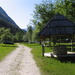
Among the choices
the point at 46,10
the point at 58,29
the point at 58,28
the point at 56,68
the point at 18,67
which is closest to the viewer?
the point at 56,68

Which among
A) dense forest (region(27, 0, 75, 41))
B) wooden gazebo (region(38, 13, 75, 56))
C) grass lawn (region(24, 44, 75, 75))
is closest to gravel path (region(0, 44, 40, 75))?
grass lawn (region(24, 44, 75, 75))

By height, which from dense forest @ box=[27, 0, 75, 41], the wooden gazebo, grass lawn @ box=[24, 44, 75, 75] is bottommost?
grass lawn @ box=[24, 44, 75, 75]

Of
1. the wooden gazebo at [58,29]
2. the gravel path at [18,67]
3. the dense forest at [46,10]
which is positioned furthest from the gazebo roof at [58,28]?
the dense forest at [46,10]

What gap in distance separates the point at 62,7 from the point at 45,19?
22.8 ft

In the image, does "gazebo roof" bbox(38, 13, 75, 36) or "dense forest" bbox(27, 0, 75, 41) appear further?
"dense forest" bbox(27, 0, 75, 41)

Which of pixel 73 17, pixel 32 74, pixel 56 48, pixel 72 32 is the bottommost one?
pixel 32 74

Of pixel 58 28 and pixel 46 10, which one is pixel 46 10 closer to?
pixel 46 10

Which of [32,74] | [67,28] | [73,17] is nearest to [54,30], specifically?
[67,28]

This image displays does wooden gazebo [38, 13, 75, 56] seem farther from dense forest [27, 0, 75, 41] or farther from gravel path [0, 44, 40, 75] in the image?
dense forest [27, 0, 75, 41]

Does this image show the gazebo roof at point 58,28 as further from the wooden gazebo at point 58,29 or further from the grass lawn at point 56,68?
the grass lawn at point 56,68

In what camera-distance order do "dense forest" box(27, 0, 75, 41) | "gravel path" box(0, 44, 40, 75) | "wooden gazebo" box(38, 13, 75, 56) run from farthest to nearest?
"dense forest" box(27, 0, 75, 41)
"wooden gazebo" box(38, 13, 75, 56)
"gravel path" box(0, 44, 40, 75)

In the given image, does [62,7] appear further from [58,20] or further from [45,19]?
[58,20]

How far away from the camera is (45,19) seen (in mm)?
40875

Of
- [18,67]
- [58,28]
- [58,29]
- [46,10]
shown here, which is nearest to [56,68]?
[18,67]
